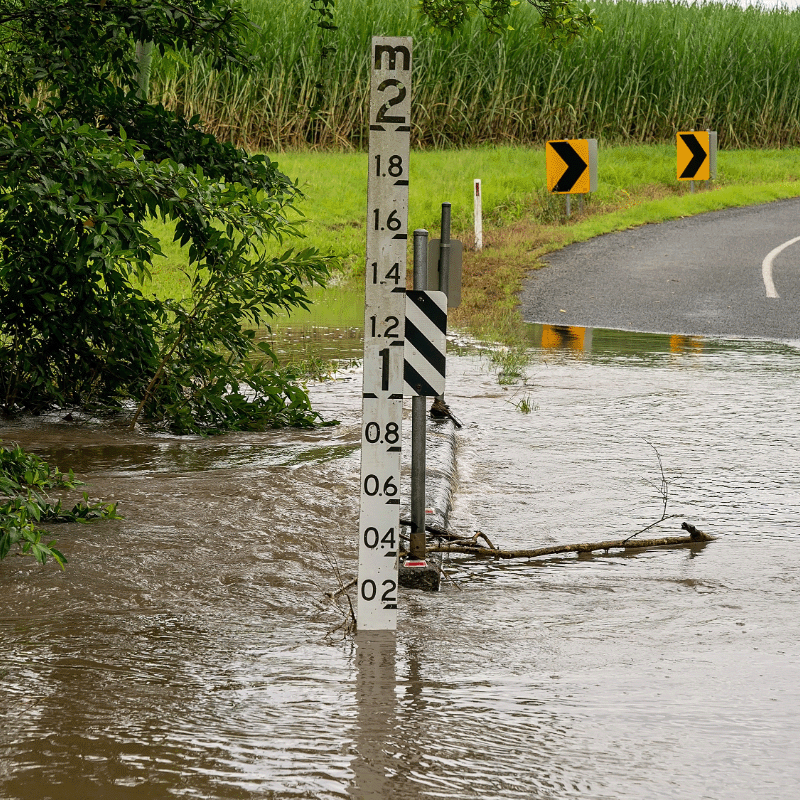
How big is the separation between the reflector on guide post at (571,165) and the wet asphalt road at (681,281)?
1095 mm

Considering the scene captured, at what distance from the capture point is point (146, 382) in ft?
28.0

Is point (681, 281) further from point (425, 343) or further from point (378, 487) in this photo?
point (378, 487)

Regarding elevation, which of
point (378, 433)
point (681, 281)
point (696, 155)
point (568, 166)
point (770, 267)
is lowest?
point (681, 281)

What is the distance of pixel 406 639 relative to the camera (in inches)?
177

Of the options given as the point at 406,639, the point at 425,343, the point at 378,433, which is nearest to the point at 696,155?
the point at 425,343

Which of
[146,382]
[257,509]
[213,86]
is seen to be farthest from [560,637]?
[213,86]

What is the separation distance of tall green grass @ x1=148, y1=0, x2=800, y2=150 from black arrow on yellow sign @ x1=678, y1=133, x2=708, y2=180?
17.3ft

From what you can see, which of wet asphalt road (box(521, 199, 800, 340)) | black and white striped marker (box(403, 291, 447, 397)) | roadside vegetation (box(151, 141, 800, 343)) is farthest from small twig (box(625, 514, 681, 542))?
roadside vegetation (box(151, 141, 800, 343))

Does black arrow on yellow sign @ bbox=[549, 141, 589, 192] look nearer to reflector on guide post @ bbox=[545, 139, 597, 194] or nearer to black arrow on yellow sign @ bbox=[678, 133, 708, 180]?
reflector on guide post @ bbox=[545, 139, 597, 194]

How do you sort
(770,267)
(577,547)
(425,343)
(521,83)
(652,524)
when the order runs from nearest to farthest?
(425,343), (577,547), (652,524), (770,267), (521,83)

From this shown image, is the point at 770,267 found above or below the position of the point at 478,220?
below

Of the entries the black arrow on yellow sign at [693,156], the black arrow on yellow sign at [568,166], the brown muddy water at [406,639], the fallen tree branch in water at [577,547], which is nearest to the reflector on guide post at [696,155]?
the black arrow on yellow sign at [693,156]

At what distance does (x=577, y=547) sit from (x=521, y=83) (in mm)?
24836

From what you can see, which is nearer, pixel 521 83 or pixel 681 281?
pixel 681 281
